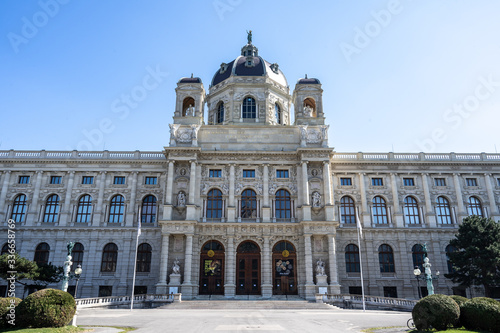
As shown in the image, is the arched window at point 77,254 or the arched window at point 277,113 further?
the arched window at point 277,113

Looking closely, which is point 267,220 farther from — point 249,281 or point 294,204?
point 249,281

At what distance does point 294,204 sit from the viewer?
45.2 meters

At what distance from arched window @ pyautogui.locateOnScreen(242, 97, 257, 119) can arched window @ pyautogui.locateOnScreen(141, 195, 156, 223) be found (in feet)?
55.9

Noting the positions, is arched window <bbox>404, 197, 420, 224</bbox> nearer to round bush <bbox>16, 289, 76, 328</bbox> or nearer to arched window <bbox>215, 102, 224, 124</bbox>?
arched window <bbox>215, 102, 224, 124</bbox>

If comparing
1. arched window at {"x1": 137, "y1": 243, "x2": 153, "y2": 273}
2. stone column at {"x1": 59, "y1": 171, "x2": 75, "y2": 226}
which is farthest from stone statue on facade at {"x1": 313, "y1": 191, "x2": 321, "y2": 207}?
stone column at {"x1": 59, "y1": 171, "x2": 75, "y2": 226}

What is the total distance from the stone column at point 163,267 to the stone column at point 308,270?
49.7 ft

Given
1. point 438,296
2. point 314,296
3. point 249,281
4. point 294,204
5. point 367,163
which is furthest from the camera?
point 367,163

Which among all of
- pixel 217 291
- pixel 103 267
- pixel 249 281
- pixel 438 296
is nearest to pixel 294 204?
pixel 249 281

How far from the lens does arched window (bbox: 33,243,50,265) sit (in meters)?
45.5

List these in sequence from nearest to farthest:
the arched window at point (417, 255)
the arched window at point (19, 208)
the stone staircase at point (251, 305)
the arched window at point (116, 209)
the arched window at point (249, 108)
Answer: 1. the stone staircase at point (251, 305)
2. the arched window at point (417, 255)
3. the arched window at point (116, 209)
4. the arched window at point (19, 208)
5. the arched window at point (249, 108)

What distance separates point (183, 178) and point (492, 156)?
4047cm

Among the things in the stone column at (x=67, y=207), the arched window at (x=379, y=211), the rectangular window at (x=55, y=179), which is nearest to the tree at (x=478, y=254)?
the arched window at (x=379, y=211)

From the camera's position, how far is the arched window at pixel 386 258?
45.1m

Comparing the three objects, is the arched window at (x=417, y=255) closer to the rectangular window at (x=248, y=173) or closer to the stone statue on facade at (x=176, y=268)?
the rectangular window at (x=248, y=173)
